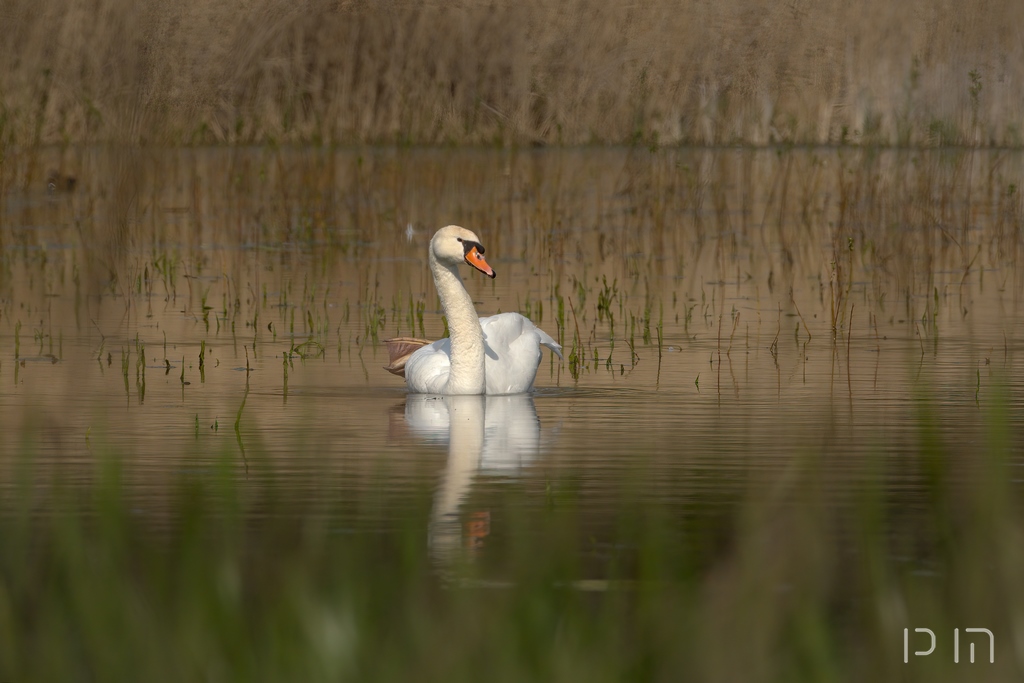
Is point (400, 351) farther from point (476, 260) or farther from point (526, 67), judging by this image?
point (526, 67)

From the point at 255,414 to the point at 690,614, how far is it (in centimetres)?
356

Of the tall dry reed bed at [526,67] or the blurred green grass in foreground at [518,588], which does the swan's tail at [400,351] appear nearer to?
the blurred green grass in foreground at [518,588]

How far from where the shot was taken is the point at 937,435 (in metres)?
6.57

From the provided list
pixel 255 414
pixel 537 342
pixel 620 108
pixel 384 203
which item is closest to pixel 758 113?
pixel 620 108

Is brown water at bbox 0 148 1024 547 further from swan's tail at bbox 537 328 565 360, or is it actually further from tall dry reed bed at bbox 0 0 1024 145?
tall dry reed bed at bbox 0 0 1024 145

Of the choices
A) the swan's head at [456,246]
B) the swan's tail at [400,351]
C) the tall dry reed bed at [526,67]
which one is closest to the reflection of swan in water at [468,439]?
the swan's tail at [400,351]

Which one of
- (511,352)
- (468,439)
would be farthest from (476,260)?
(468,439)

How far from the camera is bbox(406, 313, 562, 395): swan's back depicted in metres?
8.44

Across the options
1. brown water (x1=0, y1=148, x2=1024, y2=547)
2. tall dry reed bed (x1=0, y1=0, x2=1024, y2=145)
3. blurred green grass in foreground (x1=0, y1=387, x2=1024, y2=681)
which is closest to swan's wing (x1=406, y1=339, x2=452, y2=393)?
brown water (x1=0, y1=148, x2=1024, y2=547)

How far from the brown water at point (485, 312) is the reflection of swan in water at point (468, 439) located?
0.02 metres

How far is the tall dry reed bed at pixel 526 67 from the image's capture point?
55.6 feet

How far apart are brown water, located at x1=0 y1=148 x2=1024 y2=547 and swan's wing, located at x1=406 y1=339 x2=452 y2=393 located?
0.15m

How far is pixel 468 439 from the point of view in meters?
6.94

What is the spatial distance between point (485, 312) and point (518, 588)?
6987mm
